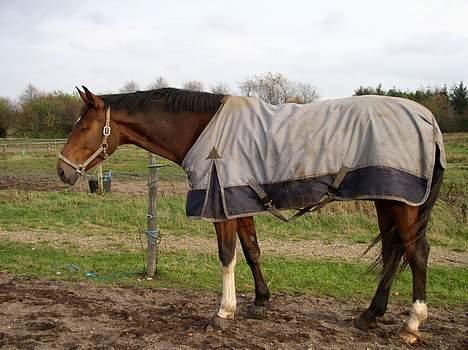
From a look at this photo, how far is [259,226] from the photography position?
9.25 meters

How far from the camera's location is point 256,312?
441 centimetres

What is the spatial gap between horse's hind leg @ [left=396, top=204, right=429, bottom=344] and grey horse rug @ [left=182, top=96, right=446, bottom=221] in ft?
0.62

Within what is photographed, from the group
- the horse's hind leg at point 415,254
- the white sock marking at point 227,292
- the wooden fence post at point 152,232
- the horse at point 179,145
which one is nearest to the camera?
the horse's hind leg at point 415,254

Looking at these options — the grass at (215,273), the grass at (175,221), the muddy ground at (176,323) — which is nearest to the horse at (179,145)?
the muddy ground at (176,323)

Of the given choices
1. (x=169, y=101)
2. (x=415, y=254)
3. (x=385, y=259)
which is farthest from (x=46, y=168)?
(x=415, y=254)

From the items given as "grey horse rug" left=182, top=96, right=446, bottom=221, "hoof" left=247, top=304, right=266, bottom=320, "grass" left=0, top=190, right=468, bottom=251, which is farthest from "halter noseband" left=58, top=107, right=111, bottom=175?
"grass" left=0, top=190, right=468, bottom=251

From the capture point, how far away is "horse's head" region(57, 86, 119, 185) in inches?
163

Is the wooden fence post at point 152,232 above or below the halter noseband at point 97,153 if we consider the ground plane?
below

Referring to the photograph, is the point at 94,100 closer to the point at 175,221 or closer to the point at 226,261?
the point at 226,261

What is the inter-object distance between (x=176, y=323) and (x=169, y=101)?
198cm

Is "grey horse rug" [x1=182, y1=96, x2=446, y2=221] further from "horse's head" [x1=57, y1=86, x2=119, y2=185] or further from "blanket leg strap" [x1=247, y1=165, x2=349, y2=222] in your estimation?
"horse's head" [x1=57, y1=86, x2=119, y2=185]

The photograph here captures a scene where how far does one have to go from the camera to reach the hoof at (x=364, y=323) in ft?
13.6

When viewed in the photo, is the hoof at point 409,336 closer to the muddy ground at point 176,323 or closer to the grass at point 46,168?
the muddy ground at point 176,323

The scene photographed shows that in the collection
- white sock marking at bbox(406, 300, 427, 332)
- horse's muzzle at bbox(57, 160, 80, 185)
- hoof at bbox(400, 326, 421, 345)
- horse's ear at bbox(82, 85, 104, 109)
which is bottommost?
hoof at bbox(400, 326, 421, 345)
